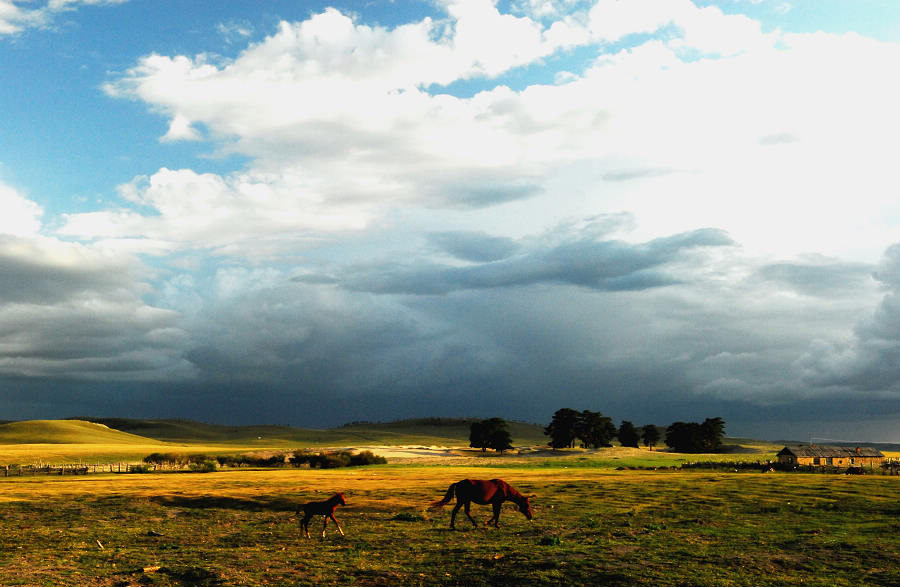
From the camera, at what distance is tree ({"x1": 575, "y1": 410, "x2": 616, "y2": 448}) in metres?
178

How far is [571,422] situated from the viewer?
178000mm

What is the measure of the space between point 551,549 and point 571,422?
526 feet

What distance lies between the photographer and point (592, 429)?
584 ft

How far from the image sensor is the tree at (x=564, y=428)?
176625 millimetres

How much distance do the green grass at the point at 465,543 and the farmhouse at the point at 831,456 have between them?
3236 inches

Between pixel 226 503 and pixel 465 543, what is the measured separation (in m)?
24.8

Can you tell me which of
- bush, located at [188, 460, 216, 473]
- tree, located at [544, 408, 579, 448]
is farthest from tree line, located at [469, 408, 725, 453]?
bush, located at [188, 460, 216, 473]

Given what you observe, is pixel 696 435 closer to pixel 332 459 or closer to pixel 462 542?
pixel 332 459

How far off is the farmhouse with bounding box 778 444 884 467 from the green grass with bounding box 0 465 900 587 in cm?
8219

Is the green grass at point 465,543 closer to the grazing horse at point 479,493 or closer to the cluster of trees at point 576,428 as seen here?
the grazing horse at point 479,493

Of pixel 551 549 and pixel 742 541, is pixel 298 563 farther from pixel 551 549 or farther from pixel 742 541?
pixel 742 541

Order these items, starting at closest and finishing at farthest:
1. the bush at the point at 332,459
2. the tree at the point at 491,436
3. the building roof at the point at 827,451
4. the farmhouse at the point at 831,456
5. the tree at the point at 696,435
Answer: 1. the bush at the point at 332,459
2. the farmhouse at the point at 831,456
3. the building roof at the point at 827,451
4. the tree at the point at 491,436
5. the tree at the point at 696,435

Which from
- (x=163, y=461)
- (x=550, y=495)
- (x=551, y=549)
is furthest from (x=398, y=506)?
(x=163, y=461)

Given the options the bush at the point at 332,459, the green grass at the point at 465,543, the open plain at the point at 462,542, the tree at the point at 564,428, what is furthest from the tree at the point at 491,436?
the green grass at the point at 465,543
